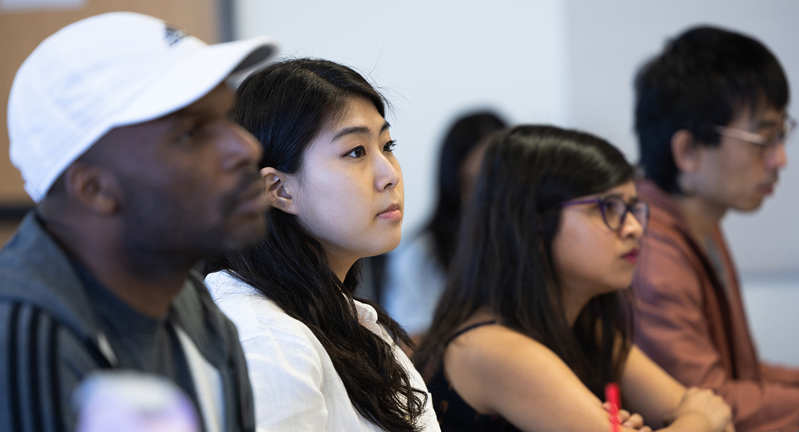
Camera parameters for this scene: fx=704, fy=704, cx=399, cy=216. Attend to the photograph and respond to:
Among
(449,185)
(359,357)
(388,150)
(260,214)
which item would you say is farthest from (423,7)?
(260,214)

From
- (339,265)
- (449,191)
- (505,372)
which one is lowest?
(449,191)

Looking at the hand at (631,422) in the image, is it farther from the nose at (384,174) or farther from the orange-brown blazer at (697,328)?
the nose at (384,174)

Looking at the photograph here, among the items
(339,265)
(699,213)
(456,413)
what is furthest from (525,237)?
(699,213)

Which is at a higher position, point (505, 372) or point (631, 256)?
point (631, 256)

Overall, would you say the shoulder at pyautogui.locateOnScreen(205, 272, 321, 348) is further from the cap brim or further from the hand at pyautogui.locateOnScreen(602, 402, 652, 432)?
the hand at pyautogui.locateOnScreen(602, 402, 652, 432)

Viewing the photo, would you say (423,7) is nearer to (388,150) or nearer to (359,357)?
(388,150)

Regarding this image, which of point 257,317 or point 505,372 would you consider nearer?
point 257,317

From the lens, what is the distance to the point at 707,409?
1.43 meters

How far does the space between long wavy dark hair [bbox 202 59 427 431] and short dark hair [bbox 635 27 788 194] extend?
122 cm

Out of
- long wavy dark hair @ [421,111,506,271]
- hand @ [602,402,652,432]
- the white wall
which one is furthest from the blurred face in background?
long wavy dark hair @ [421,111,506,271]

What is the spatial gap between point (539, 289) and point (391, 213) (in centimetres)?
49

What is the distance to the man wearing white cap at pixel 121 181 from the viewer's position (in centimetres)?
57

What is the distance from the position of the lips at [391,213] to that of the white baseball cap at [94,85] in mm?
499

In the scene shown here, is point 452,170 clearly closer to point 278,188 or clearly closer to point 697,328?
point 697,328
